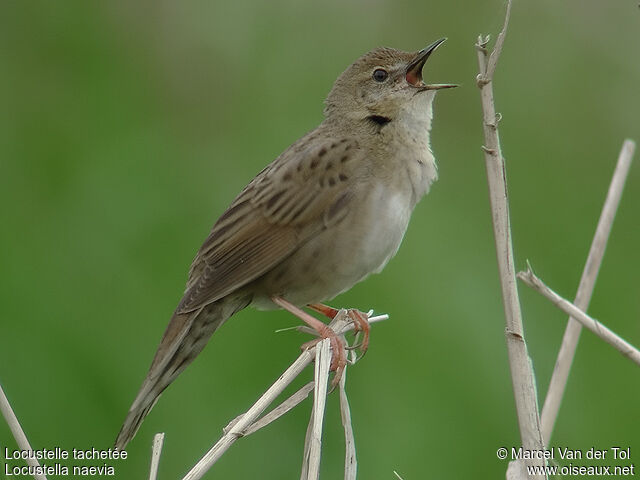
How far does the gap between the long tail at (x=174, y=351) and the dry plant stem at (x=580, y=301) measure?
1241 mm

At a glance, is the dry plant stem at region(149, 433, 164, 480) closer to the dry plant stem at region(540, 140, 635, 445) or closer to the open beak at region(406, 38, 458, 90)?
the dry plant stem at region(540, 140, 635, 445)

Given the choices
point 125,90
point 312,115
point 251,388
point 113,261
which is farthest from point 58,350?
point 312,115

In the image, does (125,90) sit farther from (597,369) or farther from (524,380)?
(524,380)

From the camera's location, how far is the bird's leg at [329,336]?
3.94 m

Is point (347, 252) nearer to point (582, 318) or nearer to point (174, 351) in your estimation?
point (174, 351)

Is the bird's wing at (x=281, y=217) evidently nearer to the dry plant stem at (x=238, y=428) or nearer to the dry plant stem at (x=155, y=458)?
the dry plant stem at (x=238, y=428)

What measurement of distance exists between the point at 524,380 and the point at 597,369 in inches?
61.7

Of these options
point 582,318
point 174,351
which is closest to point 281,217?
point 174,351

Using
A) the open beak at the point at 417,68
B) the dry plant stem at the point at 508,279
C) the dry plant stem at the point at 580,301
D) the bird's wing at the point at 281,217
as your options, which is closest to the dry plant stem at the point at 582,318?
the dry plant stem at the point at 508,279

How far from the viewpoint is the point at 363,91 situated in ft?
14.8

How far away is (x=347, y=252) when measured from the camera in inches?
166
